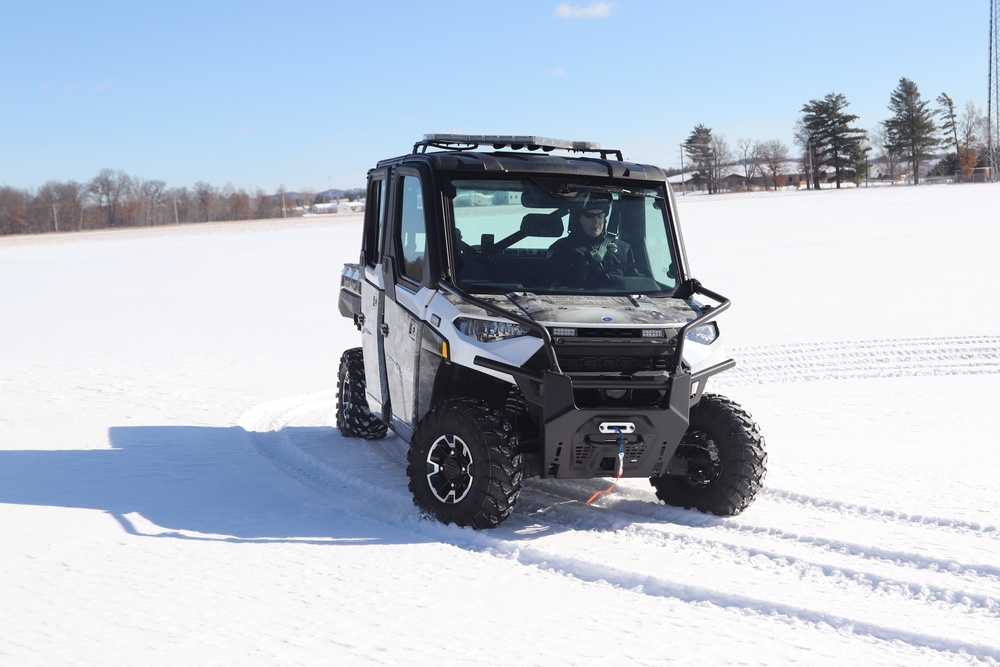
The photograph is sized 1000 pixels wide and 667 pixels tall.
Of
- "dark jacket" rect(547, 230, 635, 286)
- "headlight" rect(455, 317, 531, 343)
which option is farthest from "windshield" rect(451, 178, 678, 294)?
"headlight" rect(455, 317, 531, 343)

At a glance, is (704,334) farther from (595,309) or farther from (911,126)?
(911,126)

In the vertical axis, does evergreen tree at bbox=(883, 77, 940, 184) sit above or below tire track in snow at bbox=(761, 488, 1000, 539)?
above

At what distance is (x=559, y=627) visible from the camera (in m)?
4.25

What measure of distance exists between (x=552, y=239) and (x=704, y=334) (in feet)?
3.62

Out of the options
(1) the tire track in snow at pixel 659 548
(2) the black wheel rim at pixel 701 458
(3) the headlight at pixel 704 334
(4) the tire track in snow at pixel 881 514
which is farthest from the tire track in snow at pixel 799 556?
(3) the headlight at pixel 704 334

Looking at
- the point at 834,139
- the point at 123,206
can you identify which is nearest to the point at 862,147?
the point at 834,139

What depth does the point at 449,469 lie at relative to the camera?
18.5ft

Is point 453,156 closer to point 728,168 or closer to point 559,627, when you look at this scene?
point 559,627

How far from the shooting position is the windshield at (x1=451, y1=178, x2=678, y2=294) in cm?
600

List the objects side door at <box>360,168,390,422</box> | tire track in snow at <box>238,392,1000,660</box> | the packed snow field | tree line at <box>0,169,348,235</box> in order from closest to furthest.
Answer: the packed snow field < tire track in snow at <box>238,392,1000,660</box> < side door at <box>360,168,390,422</box> < tree line at <box>0,169,348,235</box>

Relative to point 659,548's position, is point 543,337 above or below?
above

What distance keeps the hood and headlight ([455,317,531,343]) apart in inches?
2.8

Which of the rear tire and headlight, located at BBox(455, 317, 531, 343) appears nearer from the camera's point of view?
headlight, located at BBox(455, 317, 531, 343)

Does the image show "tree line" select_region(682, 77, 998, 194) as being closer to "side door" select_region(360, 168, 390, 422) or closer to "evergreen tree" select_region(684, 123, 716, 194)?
"evergreen tree" select_region(684, 123, 716, 194)
